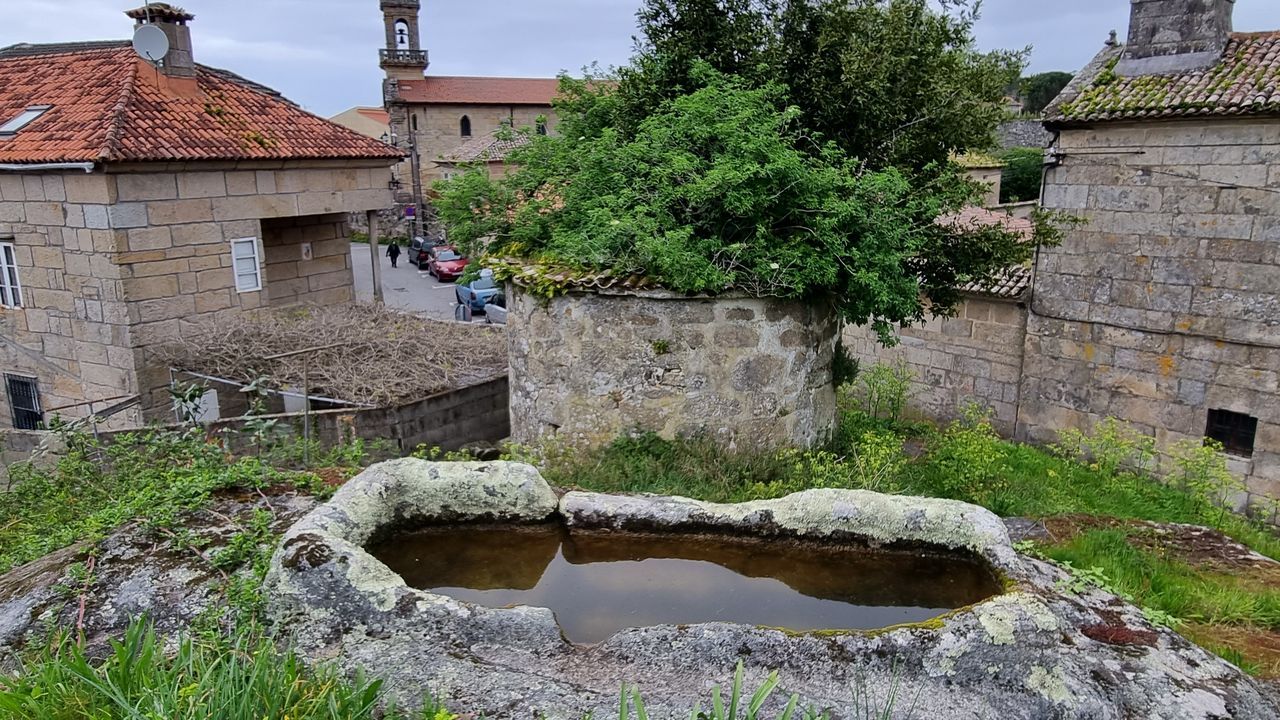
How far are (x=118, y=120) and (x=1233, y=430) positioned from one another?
16.0m

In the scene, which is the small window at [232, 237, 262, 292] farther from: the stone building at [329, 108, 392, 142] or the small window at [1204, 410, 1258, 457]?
the stone building at [329, 108, 392, 142]

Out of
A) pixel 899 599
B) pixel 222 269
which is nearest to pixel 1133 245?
pixel 899 599

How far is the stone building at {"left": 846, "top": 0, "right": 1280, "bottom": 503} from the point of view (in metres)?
10.5

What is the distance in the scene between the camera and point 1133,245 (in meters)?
11.5

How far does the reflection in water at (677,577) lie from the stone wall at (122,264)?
9.64 m

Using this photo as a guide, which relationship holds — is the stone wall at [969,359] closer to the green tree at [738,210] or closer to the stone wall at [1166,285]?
the stone wall at [1166,285]

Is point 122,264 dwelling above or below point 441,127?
below

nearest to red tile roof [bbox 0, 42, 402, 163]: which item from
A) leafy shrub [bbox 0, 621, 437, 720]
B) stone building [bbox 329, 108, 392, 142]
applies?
leafy shrub [bbox 0, 621, 437, 720]

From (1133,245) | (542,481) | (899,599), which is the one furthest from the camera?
(1133,245)

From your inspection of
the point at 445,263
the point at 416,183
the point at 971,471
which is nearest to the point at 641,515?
the point at 971,471

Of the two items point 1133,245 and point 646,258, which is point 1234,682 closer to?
point 646,258

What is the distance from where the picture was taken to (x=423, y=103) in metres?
42.9

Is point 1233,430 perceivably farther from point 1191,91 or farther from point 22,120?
point 22,120

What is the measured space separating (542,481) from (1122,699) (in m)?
2.64
